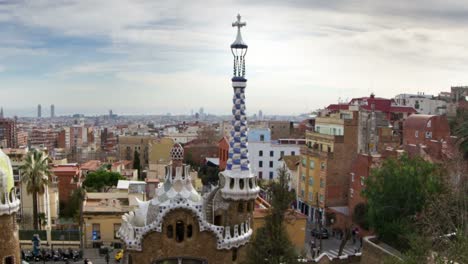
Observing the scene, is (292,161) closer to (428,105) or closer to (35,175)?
(35,175)

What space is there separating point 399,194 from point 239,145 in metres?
11.7

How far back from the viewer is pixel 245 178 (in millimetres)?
21781

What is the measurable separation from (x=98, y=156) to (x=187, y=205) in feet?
351

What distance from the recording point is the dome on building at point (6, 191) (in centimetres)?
1905

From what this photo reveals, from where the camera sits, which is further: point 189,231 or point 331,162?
point 331,162

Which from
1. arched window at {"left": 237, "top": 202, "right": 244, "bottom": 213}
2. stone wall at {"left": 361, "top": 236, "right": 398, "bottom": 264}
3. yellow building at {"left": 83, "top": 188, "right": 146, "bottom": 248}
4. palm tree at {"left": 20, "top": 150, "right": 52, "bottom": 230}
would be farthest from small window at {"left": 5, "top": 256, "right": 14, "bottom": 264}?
stone wall at {"left": 361, "top": 236, "right": 398, "bottom": 264}

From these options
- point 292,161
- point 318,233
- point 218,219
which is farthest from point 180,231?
point 292,161

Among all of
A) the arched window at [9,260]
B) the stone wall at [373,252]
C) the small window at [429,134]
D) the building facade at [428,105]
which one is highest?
the building facade at [428,105]

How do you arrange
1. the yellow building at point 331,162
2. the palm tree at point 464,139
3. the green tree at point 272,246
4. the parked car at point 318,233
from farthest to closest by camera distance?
the yellow building at point 331,162, the parked car at point 318,233, the palm tree at point 464,139, the green tree at point 272,246

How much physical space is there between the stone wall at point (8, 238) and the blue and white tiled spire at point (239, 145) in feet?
28.1

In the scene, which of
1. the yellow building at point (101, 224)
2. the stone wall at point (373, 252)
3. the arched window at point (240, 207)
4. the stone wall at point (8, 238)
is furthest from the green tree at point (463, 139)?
the stone wall at point (8, 238)

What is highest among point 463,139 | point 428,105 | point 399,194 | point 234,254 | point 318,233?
point 428,105

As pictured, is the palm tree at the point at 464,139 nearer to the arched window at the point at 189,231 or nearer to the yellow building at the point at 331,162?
the yellow building at the point at 331,162

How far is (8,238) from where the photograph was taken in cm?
1919
